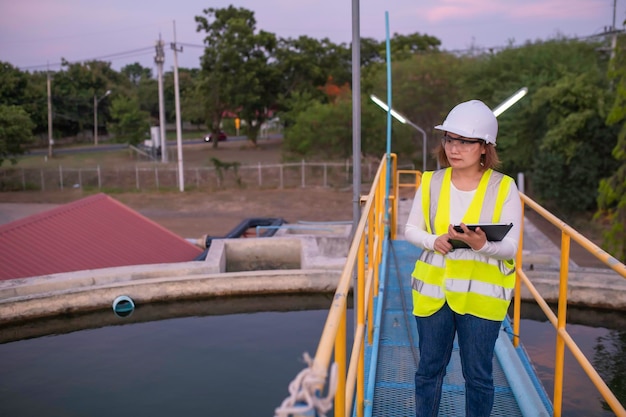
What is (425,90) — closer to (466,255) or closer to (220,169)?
(220,169)

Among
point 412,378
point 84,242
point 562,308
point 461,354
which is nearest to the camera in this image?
point 461,354

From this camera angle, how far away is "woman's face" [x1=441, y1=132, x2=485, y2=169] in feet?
8.29

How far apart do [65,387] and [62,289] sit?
2225 mm

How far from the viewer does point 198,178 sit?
83.8 feet

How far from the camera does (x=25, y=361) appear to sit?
634 cm

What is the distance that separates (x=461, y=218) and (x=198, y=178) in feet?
77.6

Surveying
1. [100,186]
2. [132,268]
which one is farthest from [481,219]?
[100,186]

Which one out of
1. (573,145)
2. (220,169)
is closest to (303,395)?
(573,145)

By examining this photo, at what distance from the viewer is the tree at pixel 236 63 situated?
36938 millimetres

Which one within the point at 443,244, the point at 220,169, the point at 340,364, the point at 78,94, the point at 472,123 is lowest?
the point at 220,169

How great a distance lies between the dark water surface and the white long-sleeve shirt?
3.21 metres

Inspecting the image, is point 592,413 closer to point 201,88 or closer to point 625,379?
point 625,379

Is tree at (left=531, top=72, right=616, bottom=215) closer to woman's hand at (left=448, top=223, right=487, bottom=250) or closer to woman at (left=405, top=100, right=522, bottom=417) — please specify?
woman at (left=405, top=100, right=522, bottom=417)

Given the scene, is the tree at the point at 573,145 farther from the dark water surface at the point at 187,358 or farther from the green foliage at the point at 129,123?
the green foliage at the point at 129,123
